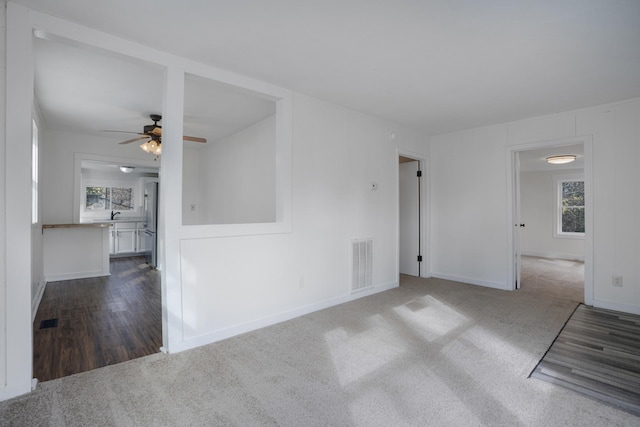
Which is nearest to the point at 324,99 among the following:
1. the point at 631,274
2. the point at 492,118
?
the point at 492,118

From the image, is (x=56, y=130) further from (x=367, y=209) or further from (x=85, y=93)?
(x=367, y=209)

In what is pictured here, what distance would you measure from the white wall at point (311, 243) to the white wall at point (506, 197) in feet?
3.53

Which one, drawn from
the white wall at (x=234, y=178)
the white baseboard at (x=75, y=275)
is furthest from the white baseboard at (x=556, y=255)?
the white baseboard at (x=75, y=275)

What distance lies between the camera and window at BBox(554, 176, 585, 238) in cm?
760

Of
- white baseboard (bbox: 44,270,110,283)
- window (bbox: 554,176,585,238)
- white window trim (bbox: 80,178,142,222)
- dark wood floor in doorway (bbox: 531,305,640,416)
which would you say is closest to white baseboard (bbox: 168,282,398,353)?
dark wood floor in doorway (bbox: 531,305,640,416)

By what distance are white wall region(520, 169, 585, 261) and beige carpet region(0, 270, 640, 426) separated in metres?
5.76

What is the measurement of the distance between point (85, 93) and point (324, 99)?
2.65 metres

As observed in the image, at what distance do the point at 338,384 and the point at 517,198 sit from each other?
4034 mm

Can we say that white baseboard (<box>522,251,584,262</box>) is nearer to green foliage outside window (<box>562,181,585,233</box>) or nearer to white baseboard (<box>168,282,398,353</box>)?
green foliage outside window (<box>562,181,585,233</box>)

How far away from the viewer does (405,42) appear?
236 centimetres

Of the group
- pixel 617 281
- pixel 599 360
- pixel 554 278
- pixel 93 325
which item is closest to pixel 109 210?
pixel 93 325

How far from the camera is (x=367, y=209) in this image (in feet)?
13.8

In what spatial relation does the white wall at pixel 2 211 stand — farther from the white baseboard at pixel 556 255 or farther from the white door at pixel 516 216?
the white baseboard at pixel 556 255

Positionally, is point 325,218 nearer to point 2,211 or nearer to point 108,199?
point 2,211
